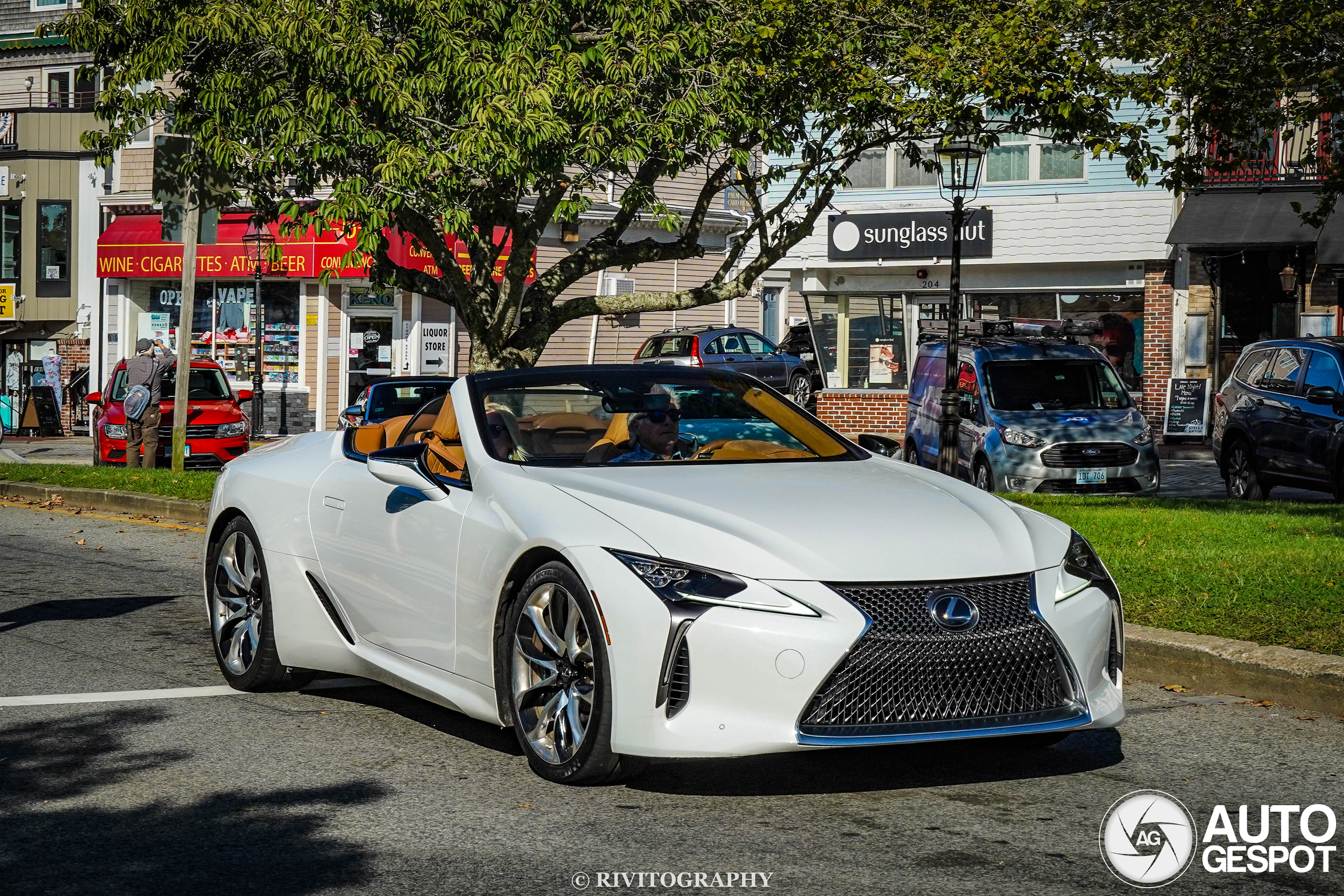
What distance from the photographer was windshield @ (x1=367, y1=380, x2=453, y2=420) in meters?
17.5

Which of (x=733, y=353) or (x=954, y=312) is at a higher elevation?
(x=733, y=353)

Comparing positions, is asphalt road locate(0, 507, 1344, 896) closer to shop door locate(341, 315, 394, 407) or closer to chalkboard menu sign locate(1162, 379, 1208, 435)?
chalkboard menu sign locate(1162, 379, 1208, 435)

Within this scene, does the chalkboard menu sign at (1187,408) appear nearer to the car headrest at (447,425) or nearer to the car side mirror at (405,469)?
the car headrest at (447,425)

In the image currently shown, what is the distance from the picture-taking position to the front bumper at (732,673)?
16.3 ft

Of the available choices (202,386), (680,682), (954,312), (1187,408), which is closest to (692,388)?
(680,682)

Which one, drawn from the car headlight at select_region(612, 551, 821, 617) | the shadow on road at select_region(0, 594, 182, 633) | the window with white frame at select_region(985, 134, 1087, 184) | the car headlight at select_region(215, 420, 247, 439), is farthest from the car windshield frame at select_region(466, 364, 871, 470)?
the window with white frame at select_region(985, 134, 1087, 184)

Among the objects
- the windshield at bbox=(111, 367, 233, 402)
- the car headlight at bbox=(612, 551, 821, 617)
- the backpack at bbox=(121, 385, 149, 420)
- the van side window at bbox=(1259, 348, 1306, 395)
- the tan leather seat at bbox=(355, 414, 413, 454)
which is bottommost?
the car headlight at bbox=(612, 551, 821, 617)

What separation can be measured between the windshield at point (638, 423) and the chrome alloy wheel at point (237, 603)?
158cm

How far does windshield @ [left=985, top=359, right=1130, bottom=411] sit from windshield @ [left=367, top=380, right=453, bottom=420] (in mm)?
6030

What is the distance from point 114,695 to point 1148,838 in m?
4.43

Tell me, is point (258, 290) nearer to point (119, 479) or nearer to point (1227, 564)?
point (119, 479)

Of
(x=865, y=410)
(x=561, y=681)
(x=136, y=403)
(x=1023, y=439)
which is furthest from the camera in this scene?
(x=865, y=410)

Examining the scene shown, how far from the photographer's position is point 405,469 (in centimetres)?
634

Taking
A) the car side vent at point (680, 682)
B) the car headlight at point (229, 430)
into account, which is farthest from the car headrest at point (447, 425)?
the car headlight at point (229, 430)
